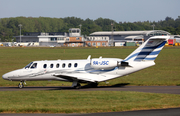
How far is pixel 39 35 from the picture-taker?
183 metres

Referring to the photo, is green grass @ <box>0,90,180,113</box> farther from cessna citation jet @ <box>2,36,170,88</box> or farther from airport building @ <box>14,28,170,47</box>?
airport building @ <box>14,28,170,47</box>

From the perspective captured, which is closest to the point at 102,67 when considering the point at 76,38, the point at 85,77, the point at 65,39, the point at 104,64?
the point at 104,64

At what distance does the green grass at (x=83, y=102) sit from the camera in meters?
16.0

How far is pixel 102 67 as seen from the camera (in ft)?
81.6

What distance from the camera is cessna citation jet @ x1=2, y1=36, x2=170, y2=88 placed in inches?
964

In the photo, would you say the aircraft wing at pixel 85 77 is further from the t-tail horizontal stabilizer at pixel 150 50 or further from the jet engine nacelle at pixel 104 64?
the t-tail horizontal stabilizer at pixel 150 50

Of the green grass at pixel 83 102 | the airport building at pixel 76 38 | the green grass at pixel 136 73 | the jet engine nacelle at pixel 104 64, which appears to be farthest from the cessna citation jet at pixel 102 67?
the airport building at pixel 76 38

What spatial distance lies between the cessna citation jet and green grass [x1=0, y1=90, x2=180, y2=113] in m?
4.36

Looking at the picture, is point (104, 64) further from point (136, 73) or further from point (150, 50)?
point (136, 73)

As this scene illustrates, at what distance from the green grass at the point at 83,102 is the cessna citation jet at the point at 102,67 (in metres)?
4.36

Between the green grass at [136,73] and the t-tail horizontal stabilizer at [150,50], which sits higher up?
the t-tail horizontal stabilizer at [150,50]

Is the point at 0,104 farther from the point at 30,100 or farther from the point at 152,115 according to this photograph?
the point at 152,115

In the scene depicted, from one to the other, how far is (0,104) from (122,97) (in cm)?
824

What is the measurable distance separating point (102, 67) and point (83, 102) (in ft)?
24.6
